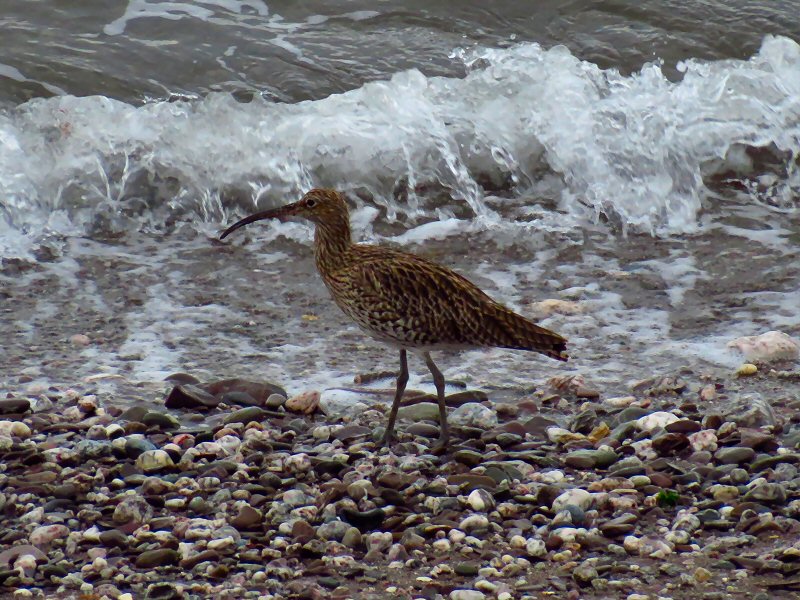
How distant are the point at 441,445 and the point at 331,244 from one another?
124 cm

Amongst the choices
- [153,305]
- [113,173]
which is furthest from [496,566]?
[113,173]

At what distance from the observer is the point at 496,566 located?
4.81 m

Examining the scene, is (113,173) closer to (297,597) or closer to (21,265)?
(21,265)

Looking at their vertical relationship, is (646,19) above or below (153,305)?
above

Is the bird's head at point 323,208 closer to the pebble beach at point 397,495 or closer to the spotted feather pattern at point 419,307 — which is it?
the spotted feather pattern at point 419,307

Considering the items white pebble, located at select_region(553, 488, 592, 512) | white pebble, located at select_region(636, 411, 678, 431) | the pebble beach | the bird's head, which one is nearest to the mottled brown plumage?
the bird's head

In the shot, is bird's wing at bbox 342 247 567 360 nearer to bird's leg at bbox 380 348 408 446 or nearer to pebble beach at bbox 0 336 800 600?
bird's leg at bbox 380 348 408 446

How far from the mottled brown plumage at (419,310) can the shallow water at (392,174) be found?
61 centimetres

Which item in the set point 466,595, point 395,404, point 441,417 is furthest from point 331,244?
point 466,595

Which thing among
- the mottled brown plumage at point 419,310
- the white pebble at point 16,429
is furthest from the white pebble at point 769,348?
the white pebble at point 16,429

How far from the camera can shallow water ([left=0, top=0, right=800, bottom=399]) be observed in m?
7.79

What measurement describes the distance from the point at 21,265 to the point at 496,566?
5012mm

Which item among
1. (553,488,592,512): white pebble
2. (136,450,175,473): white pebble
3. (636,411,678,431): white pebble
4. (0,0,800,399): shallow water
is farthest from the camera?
(0,0,800,399): shallow water

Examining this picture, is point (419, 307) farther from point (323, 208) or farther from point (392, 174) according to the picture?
point (392, 174)
